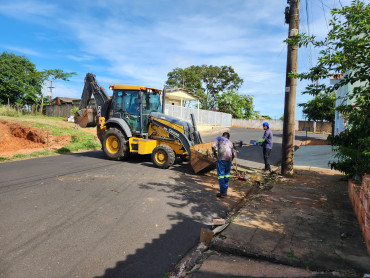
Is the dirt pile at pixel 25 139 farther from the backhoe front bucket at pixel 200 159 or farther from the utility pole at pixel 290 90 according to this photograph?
the utility pole at pixel 290 90

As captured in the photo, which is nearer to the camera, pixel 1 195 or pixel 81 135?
pixel 1 195

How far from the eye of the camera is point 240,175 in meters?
8.35

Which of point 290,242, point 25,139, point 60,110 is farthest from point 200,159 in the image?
point 60,110

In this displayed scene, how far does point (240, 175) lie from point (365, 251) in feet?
16.4

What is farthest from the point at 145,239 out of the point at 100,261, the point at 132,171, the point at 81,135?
the point at 81,135

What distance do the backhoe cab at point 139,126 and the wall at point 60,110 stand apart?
25.4 m

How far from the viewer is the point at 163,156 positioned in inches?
344

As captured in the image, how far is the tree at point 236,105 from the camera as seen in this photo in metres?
38.8

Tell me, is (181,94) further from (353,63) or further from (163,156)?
(353,63)

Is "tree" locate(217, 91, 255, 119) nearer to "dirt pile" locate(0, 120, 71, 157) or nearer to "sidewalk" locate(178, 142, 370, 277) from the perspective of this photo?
"dirt pile" locate(0, 120, 71, 157)

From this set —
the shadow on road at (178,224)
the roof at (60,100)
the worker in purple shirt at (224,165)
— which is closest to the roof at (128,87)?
the shadow on road at (178,224)

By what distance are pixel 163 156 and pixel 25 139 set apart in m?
10.6

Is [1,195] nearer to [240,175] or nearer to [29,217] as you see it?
[29,217]

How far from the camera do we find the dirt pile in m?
14.0
